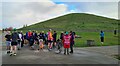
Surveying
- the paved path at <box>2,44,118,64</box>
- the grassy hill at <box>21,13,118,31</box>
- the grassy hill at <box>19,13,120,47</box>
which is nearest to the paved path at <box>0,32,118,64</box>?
the paved path at <box>2,44,118,64</box>

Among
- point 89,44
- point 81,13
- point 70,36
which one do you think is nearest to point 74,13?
point 81,13

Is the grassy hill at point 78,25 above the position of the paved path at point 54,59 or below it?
above

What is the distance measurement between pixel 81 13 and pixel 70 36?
129 metres

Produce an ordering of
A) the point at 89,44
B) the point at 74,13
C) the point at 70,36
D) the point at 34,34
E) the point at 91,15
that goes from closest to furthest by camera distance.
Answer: the point at 70,36, the point at 34,34, the point at 89,44, the point at 91,15, the point at 74,13

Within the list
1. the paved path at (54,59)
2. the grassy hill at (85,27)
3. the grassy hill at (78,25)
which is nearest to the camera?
the paved path at (54,59)

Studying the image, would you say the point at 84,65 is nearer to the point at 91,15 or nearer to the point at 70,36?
the point at 70,36

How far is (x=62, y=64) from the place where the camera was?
12.9m

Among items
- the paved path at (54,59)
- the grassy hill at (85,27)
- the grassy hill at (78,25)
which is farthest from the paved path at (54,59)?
the grassy hill at (78,25)

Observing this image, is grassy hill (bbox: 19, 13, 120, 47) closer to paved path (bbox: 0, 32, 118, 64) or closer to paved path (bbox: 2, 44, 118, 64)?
paved path (bbox: 0, 32, 118, 64)

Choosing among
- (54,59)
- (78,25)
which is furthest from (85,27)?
(54,59)

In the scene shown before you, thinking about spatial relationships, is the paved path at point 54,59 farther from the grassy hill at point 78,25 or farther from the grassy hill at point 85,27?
the grassy hill at point 78,25

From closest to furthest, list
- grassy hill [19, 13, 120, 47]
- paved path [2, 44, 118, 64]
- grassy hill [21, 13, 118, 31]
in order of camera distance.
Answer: paved path [2, 44, 118, 64] < grassy hill [19, 13, 120, 47] < grassy hill [21, 13, 118, 31]

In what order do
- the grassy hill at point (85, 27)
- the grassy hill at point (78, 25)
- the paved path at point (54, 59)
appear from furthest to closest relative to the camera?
the grassy hill at point (78, 25), the grassy hill at point (85, 27), the paved path at point (54, 59)

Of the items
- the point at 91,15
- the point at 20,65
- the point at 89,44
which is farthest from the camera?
the point at 91,15
